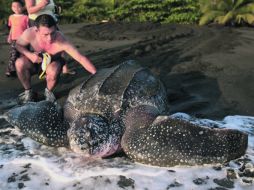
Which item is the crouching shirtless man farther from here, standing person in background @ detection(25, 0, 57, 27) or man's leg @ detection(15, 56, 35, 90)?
standing person in background @ detection(25, 0, 57, 27)

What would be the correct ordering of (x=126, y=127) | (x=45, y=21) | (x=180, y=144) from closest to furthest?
(x=180, y=144) < (x=126, y=127) < (x=45, y=21)

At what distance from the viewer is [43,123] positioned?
2.78m

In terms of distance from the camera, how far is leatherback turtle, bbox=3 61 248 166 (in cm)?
242

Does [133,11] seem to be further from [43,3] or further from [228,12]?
[43,3]

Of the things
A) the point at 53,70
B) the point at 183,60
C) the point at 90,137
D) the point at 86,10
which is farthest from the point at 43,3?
the point at 86,10

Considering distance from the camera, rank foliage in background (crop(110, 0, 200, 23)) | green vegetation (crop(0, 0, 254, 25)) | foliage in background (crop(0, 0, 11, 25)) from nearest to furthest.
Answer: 1. green vegetation (crop(0, 0, 254, 25))
2. foliage in background (crop(110, 0, 200, 23))
3. foliage in background (crop(0, 0, 11, 25))

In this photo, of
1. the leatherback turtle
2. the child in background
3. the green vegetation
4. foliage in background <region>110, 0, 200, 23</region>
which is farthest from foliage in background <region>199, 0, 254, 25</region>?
the leatherback turtle

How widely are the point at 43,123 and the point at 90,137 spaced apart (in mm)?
387

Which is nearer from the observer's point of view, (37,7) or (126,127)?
(126,127)

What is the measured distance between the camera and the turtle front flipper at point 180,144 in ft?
7.89

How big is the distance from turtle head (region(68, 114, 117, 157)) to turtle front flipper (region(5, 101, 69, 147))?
13 centimetres

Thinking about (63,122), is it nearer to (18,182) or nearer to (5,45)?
(18,182)

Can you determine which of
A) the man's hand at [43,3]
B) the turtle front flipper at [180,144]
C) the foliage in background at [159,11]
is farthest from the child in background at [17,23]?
the foliage in background at [159,11]

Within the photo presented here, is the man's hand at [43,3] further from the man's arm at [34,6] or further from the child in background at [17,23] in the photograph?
the child in background at [17,23]
